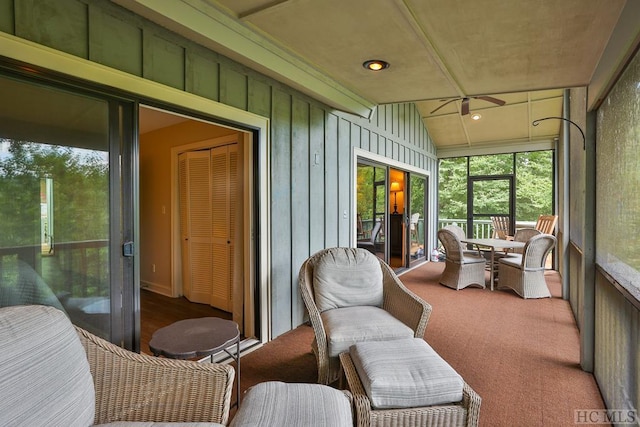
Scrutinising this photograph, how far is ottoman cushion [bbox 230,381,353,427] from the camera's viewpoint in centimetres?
130

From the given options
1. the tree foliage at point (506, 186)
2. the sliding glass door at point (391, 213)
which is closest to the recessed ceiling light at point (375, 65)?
the sliding glass door at point (391, 213)

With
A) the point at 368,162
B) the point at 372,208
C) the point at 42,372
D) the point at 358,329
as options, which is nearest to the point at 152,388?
the point at 42,372

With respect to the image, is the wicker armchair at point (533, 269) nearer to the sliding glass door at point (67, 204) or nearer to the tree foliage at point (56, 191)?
the sliding glass door at point (67, 204)

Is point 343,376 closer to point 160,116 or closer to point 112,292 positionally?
point 112,292

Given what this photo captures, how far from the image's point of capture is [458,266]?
5285 mm

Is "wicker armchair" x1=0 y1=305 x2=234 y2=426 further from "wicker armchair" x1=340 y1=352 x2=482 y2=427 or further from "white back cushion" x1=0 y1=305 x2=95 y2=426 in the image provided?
"wicker armchair" x1=340 y1=352 x2=482 y2=427

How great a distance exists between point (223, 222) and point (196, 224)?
22.0 inches

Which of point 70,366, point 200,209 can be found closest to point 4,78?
point 70,366

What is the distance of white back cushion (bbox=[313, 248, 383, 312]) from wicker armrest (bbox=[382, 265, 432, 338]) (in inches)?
2.7

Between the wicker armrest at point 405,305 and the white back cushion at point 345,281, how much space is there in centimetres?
7

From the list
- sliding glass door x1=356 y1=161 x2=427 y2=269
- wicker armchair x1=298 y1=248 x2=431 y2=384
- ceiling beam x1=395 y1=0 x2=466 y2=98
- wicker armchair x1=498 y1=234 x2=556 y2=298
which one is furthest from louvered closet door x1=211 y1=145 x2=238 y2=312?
wicker armchair x1=498 y1=234 x2=556 y2=298

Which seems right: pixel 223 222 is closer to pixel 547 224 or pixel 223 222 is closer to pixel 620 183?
pixel 620 183

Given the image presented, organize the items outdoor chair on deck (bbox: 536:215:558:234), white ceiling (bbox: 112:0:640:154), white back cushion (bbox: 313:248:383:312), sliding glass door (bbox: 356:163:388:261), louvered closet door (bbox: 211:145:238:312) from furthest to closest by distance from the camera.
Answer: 1. outdoor chair on deck (bbox: 536:215:558:234)
2. sliding glass door (bbox: 356:163:388:261)
3. louvered closet door (bbox: 211:145:238:312)
4. white back cushion (bbox: 313:248:383:312)
5. white ceiling (bbox: 112:0:640:154)

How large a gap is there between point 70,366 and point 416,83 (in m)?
3.26
